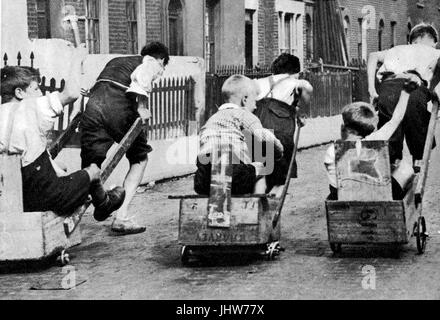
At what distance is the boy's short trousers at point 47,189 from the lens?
734 cm

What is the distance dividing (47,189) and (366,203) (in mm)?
2431

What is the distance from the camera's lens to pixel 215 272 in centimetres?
722

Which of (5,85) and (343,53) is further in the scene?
(343,53)

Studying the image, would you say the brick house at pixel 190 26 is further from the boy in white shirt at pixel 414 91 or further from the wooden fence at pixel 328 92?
the boy in white shirt at pixel 414 91

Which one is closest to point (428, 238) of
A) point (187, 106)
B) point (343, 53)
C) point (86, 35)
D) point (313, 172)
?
point (313, 172)

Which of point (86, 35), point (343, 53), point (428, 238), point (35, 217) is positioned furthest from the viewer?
point (343, 53)

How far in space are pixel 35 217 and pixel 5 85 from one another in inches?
41.3

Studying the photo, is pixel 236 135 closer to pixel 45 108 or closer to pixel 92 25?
pixel 45 108

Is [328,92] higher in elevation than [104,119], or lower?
lower

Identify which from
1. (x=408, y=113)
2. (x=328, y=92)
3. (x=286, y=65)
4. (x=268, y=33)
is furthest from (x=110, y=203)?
(x=268, y=33)

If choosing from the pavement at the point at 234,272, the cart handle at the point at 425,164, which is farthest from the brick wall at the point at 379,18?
the pavement at the point at 234,272

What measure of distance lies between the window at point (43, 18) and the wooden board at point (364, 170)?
10.3 metres

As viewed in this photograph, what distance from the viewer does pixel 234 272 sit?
719 centimetres
